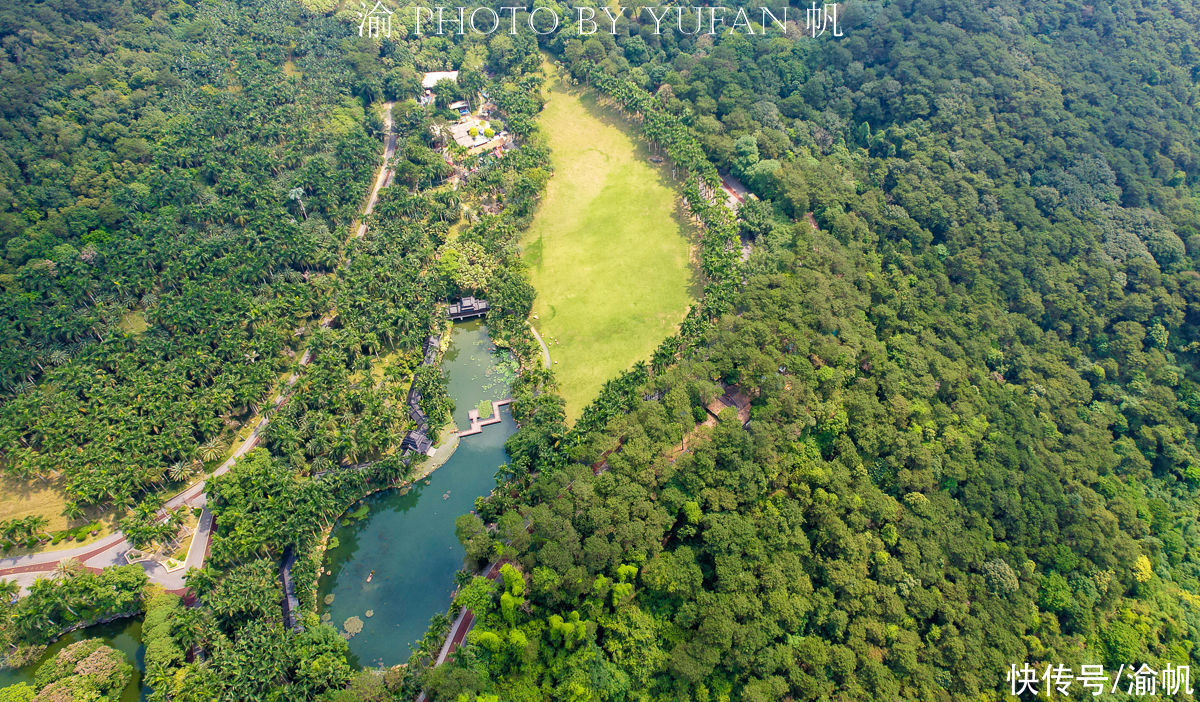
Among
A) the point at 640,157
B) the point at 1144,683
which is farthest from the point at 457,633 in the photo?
the point at 640,157

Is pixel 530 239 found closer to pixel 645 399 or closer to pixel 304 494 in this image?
pixel 645 399

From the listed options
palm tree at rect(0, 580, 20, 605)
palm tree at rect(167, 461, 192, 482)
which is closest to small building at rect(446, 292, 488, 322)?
palm tree at rect(167, 461, 192, 482)

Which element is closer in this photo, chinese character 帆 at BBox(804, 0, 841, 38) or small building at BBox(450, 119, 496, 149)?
small building at BBox(450, 119, 496, 149)

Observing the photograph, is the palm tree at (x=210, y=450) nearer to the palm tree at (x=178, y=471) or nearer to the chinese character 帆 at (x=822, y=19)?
the palm tree at (x=178, y=471)

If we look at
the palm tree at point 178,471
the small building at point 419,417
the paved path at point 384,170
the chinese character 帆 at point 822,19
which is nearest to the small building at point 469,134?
the paved path at point 384,170

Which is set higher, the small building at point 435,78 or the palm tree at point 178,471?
the small building at point 435,78

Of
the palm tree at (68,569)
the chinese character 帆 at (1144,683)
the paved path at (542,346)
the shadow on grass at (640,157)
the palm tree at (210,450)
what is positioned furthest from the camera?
the shadow on grass at (640,157)

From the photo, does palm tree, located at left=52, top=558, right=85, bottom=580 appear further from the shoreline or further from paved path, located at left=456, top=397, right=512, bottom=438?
paved path, located at left=456, top=397, right=512, bottom=438
